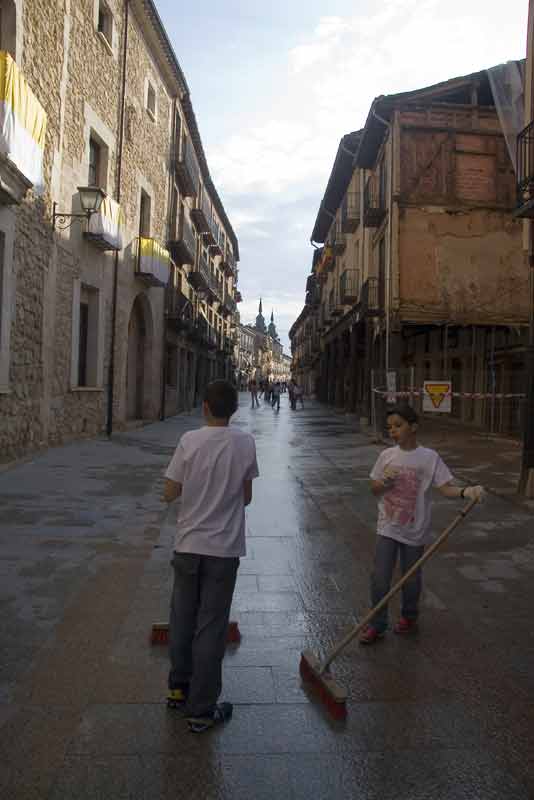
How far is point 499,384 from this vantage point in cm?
1939


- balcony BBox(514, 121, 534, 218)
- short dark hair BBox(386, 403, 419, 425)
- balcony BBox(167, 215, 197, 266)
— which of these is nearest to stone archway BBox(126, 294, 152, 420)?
balcony BBox(167, 215, 197, 266)

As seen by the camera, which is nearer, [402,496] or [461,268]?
[402,496]

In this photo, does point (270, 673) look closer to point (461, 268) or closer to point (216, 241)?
point (461, 268)

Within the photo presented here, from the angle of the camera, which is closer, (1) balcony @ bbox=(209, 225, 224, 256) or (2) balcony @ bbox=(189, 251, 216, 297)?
(2) balcony @ bbox=(189, 251, 216, 297)

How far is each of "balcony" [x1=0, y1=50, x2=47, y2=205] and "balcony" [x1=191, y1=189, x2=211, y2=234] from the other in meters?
19.3

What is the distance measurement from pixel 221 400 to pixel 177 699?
1.39 m

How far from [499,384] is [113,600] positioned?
16556mm

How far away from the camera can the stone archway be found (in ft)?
67.1

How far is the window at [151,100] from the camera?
63.1 ft

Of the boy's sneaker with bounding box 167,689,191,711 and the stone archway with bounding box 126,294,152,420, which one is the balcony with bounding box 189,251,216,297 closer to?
the stone archway with bounding box 126,294,152,420

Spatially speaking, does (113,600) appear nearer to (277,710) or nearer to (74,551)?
(74,551)

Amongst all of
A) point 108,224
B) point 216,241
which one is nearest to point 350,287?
point 108,224

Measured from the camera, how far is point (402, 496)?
4133mm

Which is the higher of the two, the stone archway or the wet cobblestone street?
the stone archway
